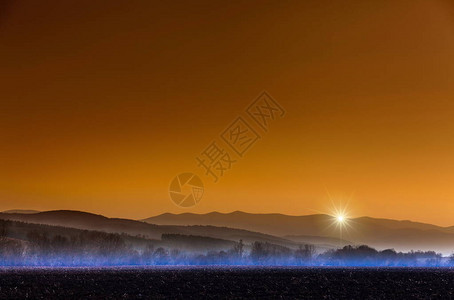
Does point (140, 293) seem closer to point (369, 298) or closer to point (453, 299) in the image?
point (369, 298)

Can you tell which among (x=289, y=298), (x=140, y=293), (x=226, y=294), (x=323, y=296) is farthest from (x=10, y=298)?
(x=323, y=296)

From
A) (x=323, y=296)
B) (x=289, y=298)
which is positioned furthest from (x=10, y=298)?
(x=323, y=296)

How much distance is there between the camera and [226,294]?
390 ft

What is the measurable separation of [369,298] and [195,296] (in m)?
30.4

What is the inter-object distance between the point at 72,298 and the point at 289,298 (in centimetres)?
3613

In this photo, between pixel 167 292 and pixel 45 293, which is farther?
pixel 167 292

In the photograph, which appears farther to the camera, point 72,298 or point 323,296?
point 323,296

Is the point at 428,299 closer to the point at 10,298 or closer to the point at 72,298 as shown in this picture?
the point at 72,298

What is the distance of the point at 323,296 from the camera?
118438 millimetres

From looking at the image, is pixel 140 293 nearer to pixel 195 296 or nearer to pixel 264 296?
Result: pixel 195 296

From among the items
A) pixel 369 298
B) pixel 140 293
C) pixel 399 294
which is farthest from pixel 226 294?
pixel 399 294

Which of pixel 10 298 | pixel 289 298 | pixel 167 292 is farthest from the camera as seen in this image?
pixel 167 292

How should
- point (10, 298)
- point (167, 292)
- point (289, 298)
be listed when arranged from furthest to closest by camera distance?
point (167, 292) → point (289, 298) → point (10, 298)

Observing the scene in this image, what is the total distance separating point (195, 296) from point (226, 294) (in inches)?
322
